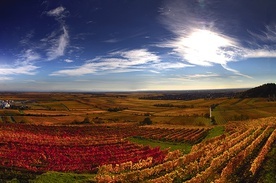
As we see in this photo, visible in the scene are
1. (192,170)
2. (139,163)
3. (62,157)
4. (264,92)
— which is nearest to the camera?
(192,170)

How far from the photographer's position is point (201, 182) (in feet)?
65.8

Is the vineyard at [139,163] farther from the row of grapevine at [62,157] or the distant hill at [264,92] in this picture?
the distant hill at [264,92]

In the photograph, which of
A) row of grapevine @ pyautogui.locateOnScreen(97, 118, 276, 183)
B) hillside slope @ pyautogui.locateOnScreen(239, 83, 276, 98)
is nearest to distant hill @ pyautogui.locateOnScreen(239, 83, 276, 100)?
hillside slope @ pyautogui.locateOnScreen(239, 83, 276, 98)

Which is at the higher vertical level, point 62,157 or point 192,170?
point 192,170

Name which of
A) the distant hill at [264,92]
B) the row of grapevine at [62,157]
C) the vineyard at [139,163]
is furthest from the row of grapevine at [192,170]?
the distant hill at [264,92]

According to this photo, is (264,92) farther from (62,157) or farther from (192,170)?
(192,170)

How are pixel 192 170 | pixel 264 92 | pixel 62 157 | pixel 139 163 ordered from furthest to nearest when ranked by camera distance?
pixel 264 92 → pixel 62 157 → pixel 139 163 → pixel 192 170

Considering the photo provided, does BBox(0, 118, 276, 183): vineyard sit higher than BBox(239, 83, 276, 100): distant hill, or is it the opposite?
BBox(239, 83, 276, 100): distant hill

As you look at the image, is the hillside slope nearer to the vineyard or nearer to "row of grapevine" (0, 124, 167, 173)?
the vineyard

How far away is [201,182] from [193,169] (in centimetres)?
268

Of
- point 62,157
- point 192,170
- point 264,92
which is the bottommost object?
point 62,157

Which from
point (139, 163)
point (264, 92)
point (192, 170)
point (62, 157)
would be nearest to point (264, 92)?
point (264, 92)

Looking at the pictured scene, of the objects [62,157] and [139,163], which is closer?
[139,163]

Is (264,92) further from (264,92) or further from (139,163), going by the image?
(139,163)
